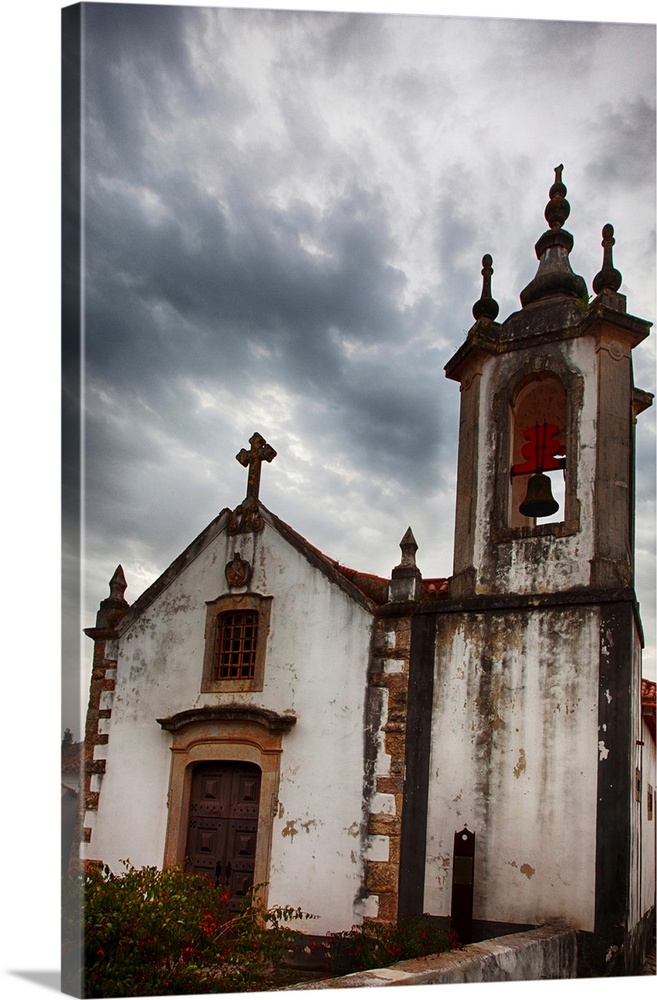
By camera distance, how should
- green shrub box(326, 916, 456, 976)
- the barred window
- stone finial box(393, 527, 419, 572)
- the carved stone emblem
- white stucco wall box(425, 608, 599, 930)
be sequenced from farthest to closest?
1. the carved stone emblem
2. the barred window
3. stone finial box(393, 527, 419, 572)
4. white stucco wall box(425, 608, 599, 930)
5. green shrub box(326, 916, 456, 976)

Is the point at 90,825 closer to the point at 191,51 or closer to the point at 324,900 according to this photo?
the point at 324,900

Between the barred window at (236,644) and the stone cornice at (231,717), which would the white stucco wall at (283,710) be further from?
the barred window at (236,644)

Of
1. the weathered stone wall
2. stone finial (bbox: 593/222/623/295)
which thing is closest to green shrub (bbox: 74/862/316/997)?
→ the weathered stone wall

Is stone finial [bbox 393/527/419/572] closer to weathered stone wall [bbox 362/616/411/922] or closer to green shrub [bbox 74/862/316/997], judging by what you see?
weathered stone wall [bbox 362/616/411/922]

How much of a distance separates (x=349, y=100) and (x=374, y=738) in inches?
225

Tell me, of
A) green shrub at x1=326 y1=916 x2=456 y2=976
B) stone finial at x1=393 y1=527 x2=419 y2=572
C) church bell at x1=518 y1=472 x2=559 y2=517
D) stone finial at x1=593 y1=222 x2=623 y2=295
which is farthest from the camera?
church bell at x1=518 y1=472 x2=559 y2=517

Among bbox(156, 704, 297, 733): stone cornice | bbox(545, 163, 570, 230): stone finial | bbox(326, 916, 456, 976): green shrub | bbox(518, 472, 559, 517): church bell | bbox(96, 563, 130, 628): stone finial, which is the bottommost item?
bbox(326, 916, 456, 976): green shrub

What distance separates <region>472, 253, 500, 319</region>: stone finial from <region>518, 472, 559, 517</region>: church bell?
Result: 72.4 inches

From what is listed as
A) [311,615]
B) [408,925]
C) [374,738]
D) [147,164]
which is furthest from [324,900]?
[147,164]

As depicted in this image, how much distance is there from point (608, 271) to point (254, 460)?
13.8 feet

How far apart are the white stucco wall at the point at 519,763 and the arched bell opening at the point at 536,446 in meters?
1.42

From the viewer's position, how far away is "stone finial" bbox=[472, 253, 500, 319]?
1044cm

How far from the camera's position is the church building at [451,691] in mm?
8422

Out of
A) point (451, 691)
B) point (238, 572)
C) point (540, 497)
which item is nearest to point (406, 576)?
point (451, 691)
